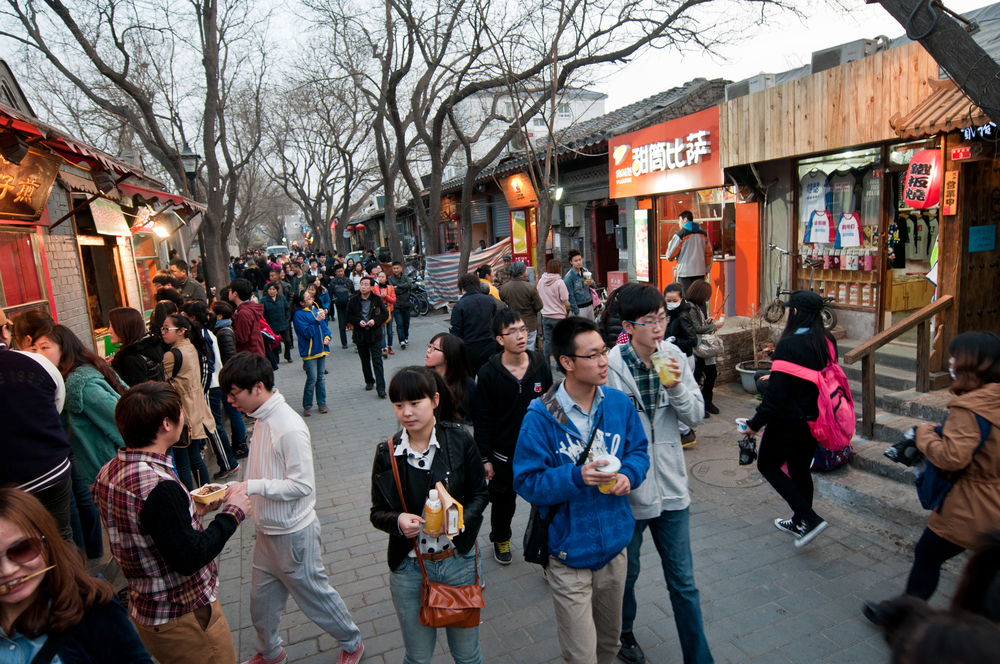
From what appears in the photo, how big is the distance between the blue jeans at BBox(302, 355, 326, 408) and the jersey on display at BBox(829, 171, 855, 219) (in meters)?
7.54

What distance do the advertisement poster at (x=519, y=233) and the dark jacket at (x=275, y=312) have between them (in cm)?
940

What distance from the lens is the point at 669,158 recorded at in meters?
11.1

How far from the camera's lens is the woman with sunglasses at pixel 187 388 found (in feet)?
17.4

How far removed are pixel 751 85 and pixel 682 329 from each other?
5603 mm

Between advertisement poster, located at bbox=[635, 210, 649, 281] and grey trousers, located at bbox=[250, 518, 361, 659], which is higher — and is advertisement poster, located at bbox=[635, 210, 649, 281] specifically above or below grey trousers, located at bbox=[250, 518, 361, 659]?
above

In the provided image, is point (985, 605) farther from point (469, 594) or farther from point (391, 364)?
point (391, 364)

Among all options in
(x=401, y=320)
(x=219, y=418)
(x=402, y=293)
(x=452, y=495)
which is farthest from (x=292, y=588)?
(x=401, y=320)

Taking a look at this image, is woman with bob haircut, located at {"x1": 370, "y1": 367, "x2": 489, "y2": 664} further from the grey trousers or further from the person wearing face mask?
the person wearing face mask

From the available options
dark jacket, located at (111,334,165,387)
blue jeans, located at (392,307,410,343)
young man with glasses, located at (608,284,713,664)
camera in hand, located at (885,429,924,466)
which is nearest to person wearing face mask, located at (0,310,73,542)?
dark jacket, located at (111,334,165,387)

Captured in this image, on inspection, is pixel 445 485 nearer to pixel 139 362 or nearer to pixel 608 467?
pixel 608 467

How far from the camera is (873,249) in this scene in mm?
8156

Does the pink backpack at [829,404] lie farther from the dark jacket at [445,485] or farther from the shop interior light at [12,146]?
the shop interior light at [12,146]

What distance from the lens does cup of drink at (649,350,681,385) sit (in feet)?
9.52

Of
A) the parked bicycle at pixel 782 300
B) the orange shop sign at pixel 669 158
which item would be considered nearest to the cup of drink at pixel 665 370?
the parked bicycle at pixel 782 300
